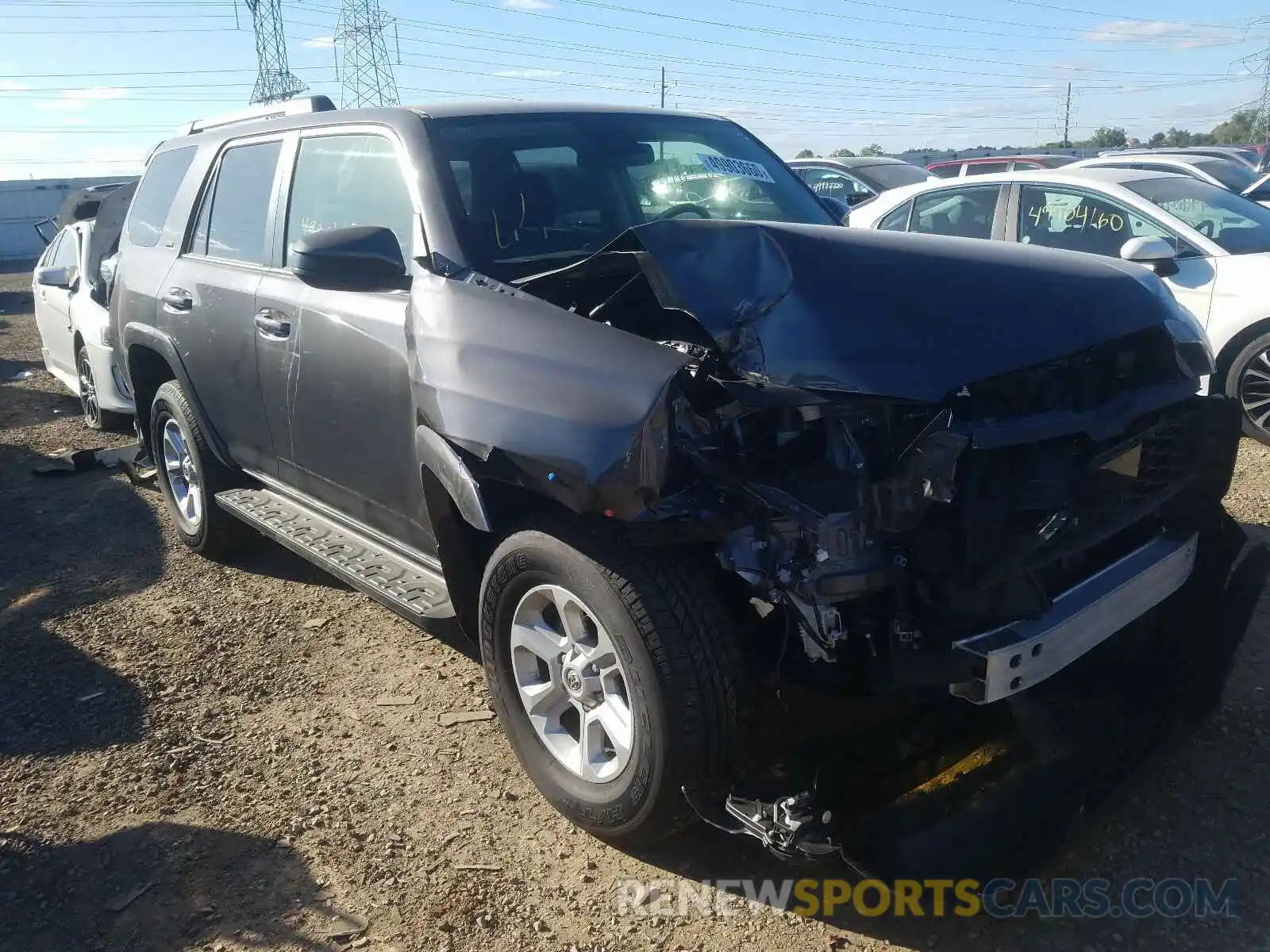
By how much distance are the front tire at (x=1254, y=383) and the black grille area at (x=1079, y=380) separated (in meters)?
4.03

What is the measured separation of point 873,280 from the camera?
264cm

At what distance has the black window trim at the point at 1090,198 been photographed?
6648mm

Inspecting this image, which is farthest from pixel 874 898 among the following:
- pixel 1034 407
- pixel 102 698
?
pixel 102 698

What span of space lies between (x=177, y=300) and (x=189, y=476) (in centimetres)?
102

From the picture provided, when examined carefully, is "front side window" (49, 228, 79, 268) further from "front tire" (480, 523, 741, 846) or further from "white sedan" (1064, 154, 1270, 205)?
"white sedan" (1064, 154, 1270, 205)

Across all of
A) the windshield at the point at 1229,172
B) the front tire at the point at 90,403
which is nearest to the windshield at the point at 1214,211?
the windshield at the point at 1229,172

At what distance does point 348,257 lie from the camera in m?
3.14

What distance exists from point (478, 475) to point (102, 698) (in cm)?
216

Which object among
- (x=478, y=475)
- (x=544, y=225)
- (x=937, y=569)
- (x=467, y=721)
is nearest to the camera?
(x=937, y=569)

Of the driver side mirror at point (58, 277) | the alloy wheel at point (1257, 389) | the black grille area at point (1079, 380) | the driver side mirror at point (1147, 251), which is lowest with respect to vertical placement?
the alloy wheel at point (1257, 389)

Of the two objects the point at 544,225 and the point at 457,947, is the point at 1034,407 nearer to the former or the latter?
the point at 544,225

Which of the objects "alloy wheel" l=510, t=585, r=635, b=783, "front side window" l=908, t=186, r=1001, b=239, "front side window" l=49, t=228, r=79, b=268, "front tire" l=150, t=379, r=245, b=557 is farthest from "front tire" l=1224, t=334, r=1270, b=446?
"front side window" l=49, t=228, r=79, b=268

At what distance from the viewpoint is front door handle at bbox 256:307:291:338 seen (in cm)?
402

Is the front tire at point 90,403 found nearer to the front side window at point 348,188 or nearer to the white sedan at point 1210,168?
the front side window at point 348,188
